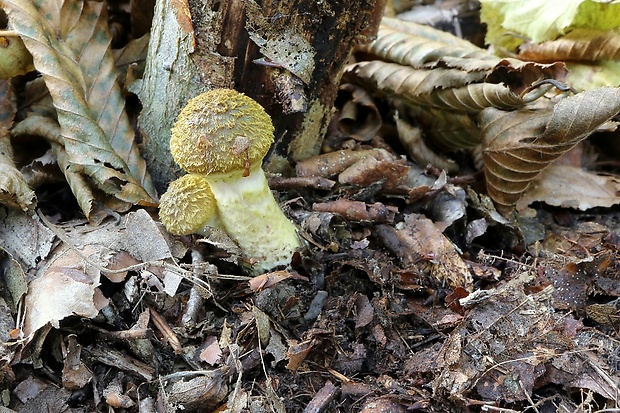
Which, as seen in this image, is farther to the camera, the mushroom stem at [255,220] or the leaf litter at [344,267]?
the mushroom stem at [255,220]

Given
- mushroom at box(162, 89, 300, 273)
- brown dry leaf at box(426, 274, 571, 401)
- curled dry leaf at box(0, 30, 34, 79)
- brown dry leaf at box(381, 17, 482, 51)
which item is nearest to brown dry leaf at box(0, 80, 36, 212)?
curled dry leaf at box(0, 30, 34, 79)

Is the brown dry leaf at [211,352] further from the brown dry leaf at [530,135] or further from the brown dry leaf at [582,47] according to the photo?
the brown dry leaf at [582,47]

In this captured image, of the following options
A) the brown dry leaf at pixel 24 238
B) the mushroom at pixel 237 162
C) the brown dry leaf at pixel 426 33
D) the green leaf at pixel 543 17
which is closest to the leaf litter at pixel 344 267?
the brown dry leaf at pixel 24 238

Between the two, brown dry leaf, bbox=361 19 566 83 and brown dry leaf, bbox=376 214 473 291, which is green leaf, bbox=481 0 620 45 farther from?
brown dry leaf, bbox=376 214 473 291

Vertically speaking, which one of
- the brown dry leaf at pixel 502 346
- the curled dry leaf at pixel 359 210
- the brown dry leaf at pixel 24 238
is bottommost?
the brown dry leaf at pixel 24 238

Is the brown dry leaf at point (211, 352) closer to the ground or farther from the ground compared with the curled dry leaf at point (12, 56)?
closer to the ground

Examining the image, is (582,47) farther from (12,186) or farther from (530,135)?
(12,186)

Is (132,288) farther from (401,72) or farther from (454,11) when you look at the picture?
(454,11)

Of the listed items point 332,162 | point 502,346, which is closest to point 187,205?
point 332,162
